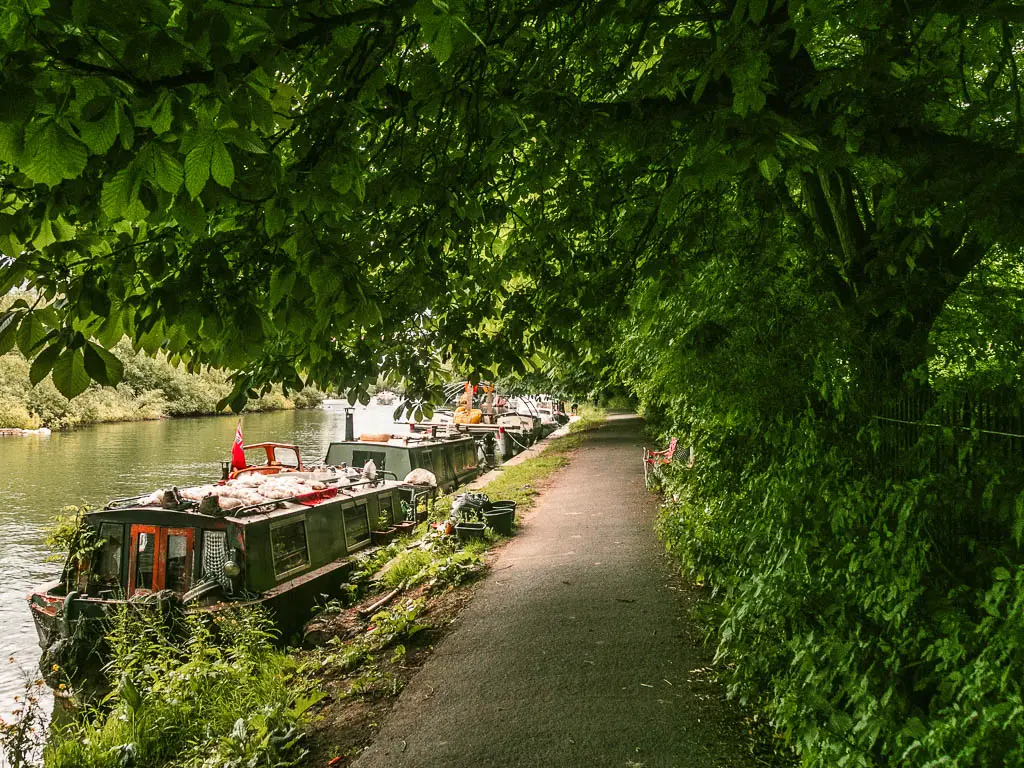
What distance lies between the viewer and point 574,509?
13.0 meters

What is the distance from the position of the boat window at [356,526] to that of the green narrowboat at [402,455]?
128 inches

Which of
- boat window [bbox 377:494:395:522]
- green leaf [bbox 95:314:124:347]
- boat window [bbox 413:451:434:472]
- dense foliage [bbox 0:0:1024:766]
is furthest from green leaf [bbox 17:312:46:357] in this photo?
boat window [bbox 413:451:434:472]

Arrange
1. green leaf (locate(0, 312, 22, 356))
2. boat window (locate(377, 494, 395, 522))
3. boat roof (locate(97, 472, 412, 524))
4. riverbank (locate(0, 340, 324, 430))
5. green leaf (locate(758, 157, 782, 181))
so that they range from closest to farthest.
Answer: green leaf (locate(0, 312, 22, 356)) < green leaf (locate(758, 157, 782, 181)) < boat roof (locate(97, 472, 412, 524)) < boat window (locate(377, 494, 395, 522)) < riverbank (locate(0, 340, 324, 430))

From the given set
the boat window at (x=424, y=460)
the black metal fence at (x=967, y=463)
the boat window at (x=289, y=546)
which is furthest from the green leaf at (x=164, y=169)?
the boat window at (x=424, y=460)

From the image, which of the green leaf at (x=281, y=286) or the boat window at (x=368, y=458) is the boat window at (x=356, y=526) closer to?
the boat window at (x=368, y=458)

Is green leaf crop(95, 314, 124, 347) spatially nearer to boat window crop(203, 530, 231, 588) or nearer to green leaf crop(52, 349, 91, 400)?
green leaf crop(52, 349, 91, 400)

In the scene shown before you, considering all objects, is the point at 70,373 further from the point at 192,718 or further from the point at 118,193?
the point at 192,718

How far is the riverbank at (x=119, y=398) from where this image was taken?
3678cm

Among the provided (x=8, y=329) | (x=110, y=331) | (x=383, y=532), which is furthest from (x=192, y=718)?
(x=383, y=532)

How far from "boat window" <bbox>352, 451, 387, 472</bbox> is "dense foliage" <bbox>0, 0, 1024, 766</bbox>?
11216mm

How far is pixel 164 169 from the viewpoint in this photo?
6.95 feet

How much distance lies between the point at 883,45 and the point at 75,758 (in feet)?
24.2

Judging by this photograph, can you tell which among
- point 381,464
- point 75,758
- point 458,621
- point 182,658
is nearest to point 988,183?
A: point 458,621

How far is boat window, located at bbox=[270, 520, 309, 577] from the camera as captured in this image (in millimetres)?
9609
